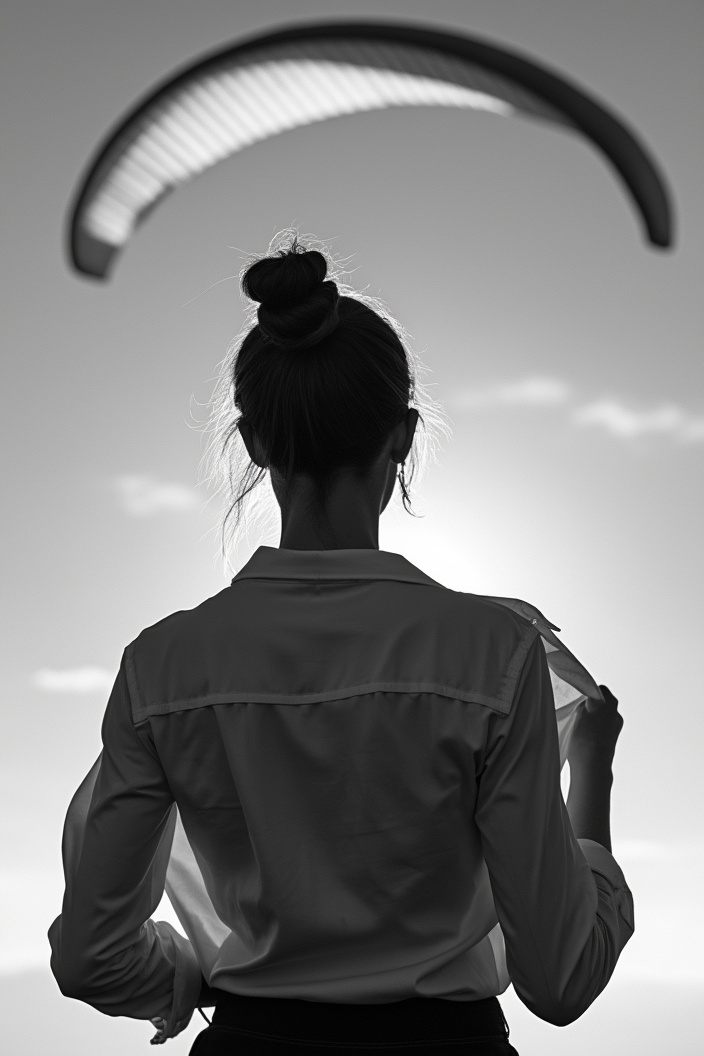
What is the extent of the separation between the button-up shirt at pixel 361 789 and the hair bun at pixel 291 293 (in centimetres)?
22

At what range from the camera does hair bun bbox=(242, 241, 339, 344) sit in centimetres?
122

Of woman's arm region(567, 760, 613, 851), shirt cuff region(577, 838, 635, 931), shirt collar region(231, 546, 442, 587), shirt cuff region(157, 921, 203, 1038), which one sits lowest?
shirt cuff region(157, 921, 203, 1038)

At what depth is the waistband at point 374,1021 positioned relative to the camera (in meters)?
1.16

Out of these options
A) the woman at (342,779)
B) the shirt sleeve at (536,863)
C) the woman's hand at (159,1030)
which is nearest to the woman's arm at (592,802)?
the woman at (342,779)

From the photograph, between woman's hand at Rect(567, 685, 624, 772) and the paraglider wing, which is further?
woman's hand at Rect(567, 685, 624, 772)

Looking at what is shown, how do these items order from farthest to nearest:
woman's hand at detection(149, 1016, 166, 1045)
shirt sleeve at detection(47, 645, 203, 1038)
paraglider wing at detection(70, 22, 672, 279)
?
woman's hand at detection(149, 1016, 166, 1045)
shirt sleeve at detection(47, 645, 203, 1038)
paraglider wing at detection(70, 22, 672, 279)

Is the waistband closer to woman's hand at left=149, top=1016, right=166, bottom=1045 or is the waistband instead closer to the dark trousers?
the dark trousers

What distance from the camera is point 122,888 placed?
126cm

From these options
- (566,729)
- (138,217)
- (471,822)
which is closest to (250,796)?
(471,822)

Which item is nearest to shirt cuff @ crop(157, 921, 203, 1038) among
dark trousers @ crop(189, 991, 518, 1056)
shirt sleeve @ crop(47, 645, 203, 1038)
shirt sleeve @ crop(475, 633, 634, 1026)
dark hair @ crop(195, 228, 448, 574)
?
shirt sleeve @ crop(47, 645, 203, 1038)

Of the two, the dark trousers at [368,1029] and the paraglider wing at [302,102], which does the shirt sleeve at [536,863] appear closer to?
the dark trousers at [368,1029]

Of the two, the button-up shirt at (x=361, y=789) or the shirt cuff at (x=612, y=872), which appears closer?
the button-up shirt at (x=361, y=789)

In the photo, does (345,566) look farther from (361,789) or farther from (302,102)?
(302,102)

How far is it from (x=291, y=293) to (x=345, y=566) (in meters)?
0.27
